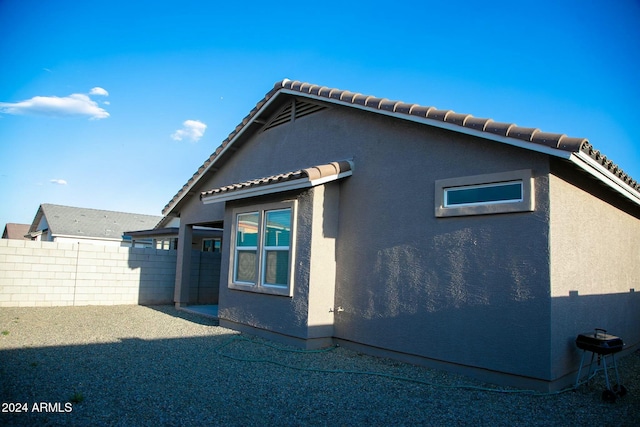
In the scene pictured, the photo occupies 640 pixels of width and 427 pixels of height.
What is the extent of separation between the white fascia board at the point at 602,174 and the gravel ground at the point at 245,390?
301cm

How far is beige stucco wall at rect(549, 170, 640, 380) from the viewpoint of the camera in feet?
18.8

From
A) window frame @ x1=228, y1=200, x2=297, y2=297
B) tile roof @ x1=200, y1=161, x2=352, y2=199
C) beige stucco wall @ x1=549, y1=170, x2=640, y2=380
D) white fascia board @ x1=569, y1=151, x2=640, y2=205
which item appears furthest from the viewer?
window frame @ x1=228, y1=200, x2=297, y2=297

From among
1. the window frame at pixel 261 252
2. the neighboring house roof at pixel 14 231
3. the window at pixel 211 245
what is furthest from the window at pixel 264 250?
the neighboring house roof at pixel 14 231

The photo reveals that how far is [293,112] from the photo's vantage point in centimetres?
987

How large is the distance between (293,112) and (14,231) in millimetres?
51249

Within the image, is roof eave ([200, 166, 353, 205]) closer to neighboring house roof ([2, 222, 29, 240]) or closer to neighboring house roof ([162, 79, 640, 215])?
neighboring house roof ([162, 79, 640, 215])

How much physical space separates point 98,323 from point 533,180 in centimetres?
959

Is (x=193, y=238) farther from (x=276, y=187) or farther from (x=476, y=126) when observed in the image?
(x=476, y=126)

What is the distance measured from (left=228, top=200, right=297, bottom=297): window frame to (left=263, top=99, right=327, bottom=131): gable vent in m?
2.30

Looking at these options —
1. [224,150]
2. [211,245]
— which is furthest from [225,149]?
[211,245]

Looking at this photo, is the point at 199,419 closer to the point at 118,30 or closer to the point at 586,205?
the point at 586,205

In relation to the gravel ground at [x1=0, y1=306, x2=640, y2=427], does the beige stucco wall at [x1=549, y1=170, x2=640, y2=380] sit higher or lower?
higher

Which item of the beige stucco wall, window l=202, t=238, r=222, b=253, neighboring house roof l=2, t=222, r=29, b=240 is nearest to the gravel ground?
the beige stucco wall

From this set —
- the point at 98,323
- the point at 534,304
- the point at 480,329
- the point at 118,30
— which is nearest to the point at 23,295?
the point at 98,323
